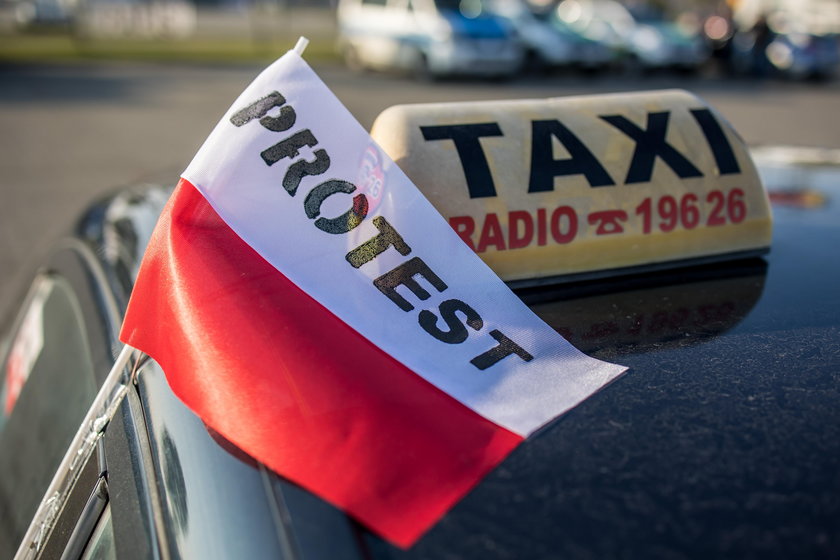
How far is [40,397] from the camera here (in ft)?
5.91

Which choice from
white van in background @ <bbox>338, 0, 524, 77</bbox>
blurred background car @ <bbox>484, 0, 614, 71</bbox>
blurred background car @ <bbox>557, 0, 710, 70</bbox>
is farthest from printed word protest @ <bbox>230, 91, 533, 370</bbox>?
blurred background car @ <bbox>557, 0, 710, 70</bbox>

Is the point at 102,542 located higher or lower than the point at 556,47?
higher

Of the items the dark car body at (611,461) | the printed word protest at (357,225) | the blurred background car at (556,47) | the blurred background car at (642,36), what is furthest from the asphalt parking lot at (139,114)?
the dark car body at (611,461)

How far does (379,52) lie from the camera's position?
51.7 feet

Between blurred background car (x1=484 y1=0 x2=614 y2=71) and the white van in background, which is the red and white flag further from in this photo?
blurred background car (x1=484 y1=0 x2=614 y2=71)

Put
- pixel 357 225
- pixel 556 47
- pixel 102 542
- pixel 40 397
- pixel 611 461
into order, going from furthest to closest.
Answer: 1. pixel 556 47
2. pixel 40 397
3. pixel 357 225
4. pixel 102 542
5. pixel 611 461

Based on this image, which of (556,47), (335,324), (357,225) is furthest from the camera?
(556,47)

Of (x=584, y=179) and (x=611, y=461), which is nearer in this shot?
(x=611, y=461)

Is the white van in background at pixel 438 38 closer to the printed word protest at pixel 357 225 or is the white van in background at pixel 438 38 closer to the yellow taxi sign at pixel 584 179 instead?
the yellow taxi sign at pixel 584 179

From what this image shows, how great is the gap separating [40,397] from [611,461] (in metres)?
1.36

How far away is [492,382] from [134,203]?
4.76 ft

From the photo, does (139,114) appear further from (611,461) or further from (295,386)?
(611,461)

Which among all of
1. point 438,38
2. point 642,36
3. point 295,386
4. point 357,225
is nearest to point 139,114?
point 438,38

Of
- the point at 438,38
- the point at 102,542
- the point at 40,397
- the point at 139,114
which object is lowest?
the point at 139,114
